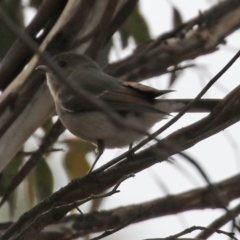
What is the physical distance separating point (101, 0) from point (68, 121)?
88 centimetres

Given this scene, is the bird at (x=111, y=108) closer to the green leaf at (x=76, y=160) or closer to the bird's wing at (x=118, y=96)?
the bird's wing at (x=118, y=96)

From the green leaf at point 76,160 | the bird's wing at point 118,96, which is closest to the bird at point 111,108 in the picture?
the bird's wing at point 118,96

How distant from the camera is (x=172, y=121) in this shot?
1.84 meters

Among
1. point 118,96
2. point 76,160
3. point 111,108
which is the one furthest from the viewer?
point 76,160

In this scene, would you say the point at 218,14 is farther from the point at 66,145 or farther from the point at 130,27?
the point at 66,145

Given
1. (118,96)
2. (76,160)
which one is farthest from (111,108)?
(76,160)

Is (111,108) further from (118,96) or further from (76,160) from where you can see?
(76,160)

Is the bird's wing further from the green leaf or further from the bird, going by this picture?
the green leaf

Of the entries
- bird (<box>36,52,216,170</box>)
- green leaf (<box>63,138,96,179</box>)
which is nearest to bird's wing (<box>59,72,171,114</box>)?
bird (<box>36,52,216,170</box>)

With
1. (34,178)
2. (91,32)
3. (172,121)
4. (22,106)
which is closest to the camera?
(172,121)

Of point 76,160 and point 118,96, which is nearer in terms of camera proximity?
point 118,96

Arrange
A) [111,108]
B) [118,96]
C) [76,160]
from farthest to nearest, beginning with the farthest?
[76,160] < [118,96] < [111,108]

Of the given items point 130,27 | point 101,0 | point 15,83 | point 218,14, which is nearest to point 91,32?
point 101,0

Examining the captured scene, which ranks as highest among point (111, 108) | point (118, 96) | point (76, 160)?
point (76, 160)
